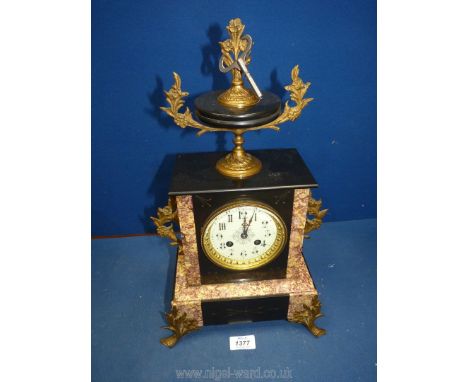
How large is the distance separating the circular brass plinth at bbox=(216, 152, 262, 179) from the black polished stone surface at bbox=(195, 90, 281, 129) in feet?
0.89

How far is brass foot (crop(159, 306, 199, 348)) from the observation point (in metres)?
2.21

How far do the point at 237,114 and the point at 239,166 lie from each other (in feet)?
1.10

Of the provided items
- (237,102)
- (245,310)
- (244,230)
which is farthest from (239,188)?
(245,310)

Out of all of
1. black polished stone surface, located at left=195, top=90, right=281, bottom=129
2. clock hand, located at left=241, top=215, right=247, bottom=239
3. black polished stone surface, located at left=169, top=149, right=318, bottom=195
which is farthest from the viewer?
clock hand, located at left=241, top=215, right=247, bottom=239

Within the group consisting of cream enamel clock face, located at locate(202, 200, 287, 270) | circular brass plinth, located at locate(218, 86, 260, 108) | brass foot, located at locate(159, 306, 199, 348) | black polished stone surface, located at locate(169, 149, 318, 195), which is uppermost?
circular brass plinth, located at locate(218, 86, 260, 108)

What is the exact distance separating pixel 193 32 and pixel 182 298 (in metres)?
1.63

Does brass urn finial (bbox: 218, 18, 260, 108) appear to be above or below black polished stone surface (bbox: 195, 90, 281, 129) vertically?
above

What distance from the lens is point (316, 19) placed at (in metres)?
2.32

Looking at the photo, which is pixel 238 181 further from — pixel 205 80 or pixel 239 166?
pixel 205 80

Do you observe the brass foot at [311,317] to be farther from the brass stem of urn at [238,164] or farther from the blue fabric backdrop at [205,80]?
the blue fabric backdrop at [205,80]

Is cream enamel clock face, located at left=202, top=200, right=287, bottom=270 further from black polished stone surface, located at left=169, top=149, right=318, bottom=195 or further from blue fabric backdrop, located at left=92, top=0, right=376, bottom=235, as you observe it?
blue fabric backdrop, located at left=92, top=0, right=376, bottom=235

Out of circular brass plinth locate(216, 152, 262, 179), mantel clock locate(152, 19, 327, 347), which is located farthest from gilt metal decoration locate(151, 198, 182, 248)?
circular brass plinth locate(216, 152, 262, 179)

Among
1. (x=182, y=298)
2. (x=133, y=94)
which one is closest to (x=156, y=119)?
(x=133, y=94)

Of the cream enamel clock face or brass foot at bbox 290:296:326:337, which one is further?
brass foot at bbox 290:296:326:337
